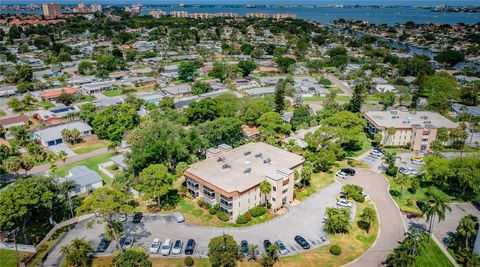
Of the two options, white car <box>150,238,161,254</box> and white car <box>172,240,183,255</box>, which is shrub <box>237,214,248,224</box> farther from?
white car <box>150,238,161,254</box>

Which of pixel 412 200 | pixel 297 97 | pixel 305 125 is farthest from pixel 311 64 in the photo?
Answer: pixel 412 200

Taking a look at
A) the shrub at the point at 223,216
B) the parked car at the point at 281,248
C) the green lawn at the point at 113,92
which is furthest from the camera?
the green lawn at the point at 113,92

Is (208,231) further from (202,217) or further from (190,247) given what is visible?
(190,247)

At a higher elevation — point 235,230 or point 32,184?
point 32,184

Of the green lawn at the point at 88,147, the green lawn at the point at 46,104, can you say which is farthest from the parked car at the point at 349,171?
the green lawn at the point at 46,104

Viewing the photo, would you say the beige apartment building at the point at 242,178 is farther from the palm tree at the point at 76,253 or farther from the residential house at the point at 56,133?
the residential house at the point at 56,133

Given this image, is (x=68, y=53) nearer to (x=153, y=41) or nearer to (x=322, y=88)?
(x=153, y=41)

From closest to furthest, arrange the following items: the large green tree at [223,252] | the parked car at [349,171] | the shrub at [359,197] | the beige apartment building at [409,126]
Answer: the large green tree at [223,252] < the shrub at [359,197] < the parked car at [349,171] < the beige apartment building at [409,126]
